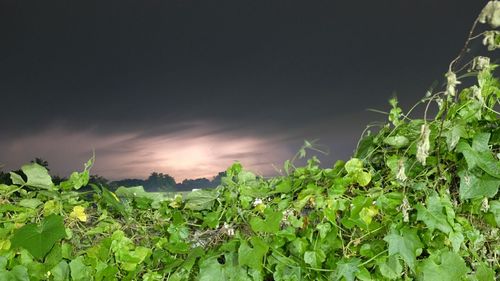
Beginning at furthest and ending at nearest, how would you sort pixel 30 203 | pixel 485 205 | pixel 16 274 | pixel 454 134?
1. pixel 30 203
2. pixel 16 274
3. pixel 485 205
4. pixel 454 134

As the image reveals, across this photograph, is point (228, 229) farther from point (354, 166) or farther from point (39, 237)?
point (39, 237)

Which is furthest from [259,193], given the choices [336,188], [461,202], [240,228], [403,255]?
[461,202]

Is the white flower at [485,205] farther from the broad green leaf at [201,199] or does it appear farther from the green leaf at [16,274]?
the green leaf at [16,274]

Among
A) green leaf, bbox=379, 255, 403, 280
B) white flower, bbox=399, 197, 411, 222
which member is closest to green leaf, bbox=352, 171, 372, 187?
white flower, bbox=399, 197, 411, 222

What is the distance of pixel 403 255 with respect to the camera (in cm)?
210

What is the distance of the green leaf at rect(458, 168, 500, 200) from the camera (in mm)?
2121

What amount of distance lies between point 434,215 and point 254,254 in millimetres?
737

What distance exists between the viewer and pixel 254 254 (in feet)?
7.07

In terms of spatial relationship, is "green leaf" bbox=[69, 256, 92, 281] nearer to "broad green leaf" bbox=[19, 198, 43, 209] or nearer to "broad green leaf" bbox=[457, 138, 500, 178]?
"broad green leaf" bbox=[19, 198, 43, 209]

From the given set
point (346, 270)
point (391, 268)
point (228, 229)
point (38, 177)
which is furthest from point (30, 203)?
point (391, 268)

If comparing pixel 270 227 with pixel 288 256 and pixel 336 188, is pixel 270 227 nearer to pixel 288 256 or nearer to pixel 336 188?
pixel 288 256

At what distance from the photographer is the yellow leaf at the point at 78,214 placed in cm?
244

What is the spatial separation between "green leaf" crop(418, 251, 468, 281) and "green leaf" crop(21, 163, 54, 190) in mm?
1700

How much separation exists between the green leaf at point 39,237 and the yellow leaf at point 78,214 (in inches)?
6.5
